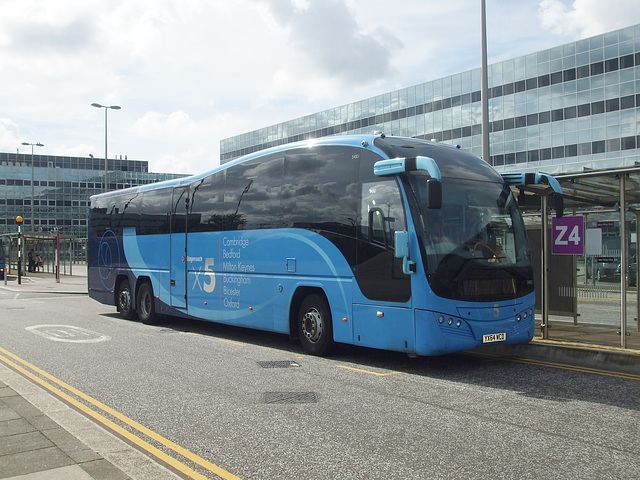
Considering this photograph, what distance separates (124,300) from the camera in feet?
54.5

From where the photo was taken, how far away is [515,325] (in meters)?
9.20

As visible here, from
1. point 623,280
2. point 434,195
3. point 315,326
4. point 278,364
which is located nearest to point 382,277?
point 434,195

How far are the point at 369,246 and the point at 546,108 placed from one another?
58399mm

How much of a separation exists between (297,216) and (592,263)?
15.5 meters

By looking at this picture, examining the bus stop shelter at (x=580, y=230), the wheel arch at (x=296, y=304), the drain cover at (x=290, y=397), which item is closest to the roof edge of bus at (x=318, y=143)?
the wheel arch at (x=296, y=304)

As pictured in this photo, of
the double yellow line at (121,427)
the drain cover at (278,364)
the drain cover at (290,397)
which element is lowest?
the drain cover at (278,364)

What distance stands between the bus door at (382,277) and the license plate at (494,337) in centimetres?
109

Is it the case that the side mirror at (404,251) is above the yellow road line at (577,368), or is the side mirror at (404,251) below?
above

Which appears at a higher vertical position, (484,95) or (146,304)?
(484,95)

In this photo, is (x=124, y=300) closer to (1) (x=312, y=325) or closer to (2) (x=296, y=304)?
(2) (x=296, y=304)

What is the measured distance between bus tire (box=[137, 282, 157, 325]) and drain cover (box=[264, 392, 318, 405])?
8.59 meters

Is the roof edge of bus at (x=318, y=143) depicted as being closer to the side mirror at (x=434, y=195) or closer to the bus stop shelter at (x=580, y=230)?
the side mirror at (x=434, y=195)

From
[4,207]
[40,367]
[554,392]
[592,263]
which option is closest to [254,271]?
[40,367]

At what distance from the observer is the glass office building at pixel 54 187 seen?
4171 inches
